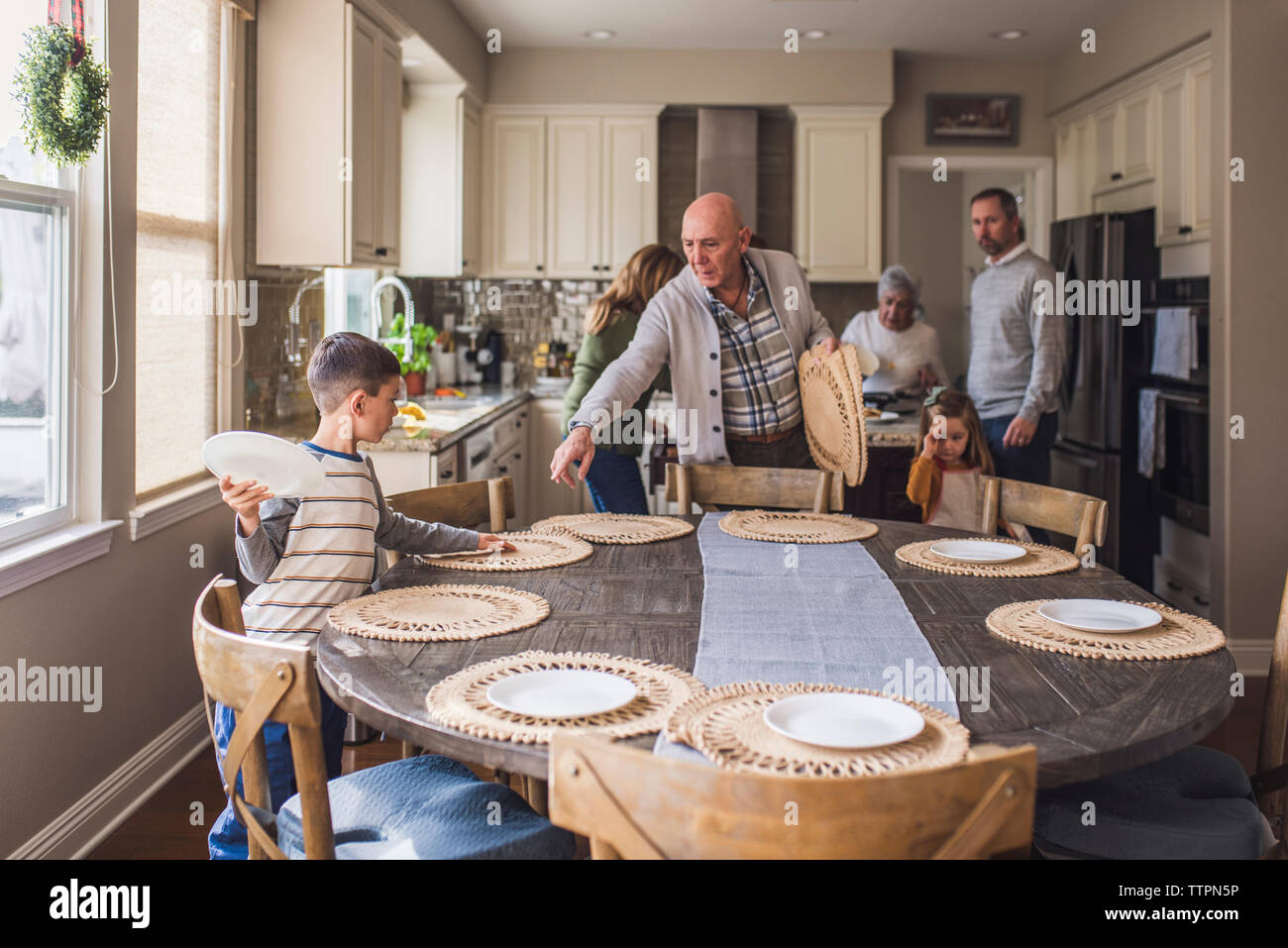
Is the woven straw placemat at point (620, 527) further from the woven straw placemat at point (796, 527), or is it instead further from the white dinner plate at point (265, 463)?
the white dinner plate at point (265, 463)

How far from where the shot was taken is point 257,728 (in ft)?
4.44

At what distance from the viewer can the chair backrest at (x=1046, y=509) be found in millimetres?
2355

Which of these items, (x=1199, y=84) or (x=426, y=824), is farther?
(x=1199, y=84)

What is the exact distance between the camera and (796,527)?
8.24ft

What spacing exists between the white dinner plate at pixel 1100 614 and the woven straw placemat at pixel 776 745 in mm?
514

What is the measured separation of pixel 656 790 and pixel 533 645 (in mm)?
628

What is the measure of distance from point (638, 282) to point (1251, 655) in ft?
8.48

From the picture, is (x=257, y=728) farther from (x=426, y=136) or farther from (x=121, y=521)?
(x=426, y=136)

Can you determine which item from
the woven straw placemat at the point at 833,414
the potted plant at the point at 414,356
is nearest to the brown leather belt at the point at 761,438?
the woven straw placemat at the point at 833,414

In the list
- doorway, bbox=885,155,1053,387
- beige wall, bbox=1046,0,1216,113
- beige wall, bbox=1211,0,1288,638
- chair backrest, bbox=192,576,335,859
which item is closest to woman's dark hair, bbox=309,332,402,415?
chair backrest, bbox=192,576,335,859

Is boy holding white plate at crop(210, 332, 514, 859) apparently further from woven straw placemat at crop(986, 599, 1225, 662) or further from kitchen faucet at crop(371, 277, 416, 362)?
kitchen faucet at crop(371, 277, 416, 362)

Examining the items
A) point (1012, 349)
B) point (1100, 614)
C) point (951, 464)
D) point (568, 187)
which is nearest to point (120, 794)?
point (1100, 614)

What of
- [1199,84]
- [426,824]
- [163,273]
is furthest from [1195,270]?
[426,824]
